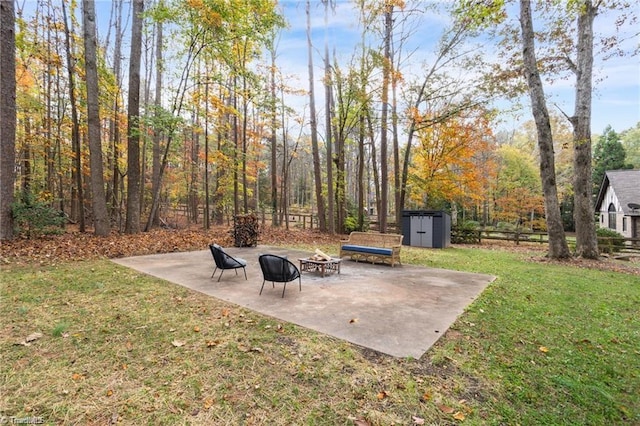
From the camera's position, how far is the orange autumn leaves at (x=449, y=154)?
14.8m

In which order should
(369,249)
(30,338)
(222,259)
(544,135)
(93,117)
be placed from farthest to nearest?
1. (544,135)
2. (93,117)
3. (369,249)
4. (222,259)
5. (30,338)

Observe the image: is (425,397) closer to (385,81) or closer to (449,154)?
(385,81)

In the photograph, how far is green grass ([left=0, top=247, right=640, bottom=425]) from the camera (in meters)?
2.12

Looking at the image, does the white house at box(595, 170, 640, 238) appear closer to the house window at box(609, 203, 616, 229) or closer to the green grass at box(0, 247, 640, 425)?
the house window at box(609, 203, 616, 229)

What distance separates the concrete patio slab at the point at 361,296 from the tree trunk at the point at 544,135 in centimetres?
517

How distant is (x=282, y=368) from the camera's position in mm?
2668

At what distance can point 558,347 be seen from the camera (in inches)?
126

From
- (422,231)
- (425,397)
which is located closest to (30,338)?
(425,397)

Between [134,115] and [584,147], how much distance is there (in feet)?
51.8

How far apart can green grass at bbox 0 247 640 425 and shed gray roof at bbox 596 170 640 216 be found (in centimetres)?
2065

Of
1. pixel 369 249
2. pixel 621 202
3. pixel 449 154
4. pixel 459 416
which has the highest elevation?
pixel 449 154

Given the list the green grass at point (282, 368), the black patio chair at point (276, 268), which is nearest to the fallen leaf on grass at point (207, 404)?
the green grass at point (282, 368)

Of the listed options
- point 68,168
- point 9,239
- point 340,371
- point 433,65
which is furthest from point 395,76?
point 68,168

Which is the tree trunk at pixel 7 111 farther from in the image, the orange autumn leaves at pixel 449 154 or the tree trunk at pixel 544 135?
the orange autumn leaves at pixel 449 154
